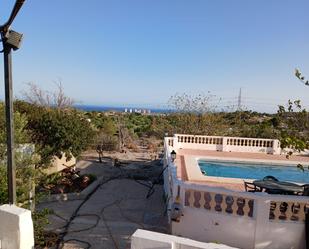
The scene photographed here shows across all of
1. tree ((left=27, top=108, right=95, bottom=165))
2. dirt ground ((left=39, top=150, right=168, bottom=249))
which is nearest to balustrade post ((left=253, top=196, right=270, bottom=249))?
dirt ground ((left=39, top=150, right=168, bottom=249))

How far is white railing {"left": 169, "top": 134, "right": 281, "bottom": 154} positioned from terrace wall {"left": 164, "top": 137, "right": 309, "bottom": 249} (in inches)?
431

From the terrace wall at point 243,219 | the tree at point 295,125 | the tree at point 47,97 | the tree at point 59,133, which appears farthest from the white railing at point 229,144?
the terrace wall at point 243,219

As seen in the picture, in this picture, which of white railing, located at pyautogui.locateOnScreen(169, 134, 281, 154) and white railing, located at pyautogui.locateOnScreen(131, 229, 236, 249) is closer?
white railing, located at pyautogui.locateOnScreen(131, 229, 236, 249)

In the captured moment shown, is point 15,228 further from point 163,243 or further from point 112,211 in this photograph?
point 112,211

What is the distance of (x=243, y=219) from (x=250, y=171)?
923 centimetres

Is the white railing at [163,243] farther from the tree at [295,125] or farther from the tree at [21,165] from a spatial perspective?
the tree at [21,165]

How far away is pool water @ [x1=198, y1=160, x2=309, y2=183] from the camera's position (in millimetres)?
15109

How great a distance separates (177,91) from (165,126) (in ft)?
8.74

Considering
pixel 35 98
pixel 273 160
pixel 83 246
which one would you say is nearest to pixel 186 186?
pixel 83 246

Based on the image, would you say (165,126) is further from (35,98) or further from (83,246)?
(83,246)

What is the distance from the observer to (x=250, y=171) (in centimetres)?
1551

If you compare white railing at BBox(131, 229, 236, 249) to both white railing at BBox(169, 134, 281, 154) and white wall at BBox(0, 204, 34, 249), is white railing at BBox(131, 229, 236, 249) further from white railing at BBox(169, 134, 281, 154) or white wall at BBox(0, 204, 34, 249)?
white railing at BBox(169, 134, 281, 154)

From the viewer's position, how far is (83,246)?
6.40 metres

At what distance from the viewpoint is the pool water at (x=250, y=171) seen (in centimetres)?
1511
